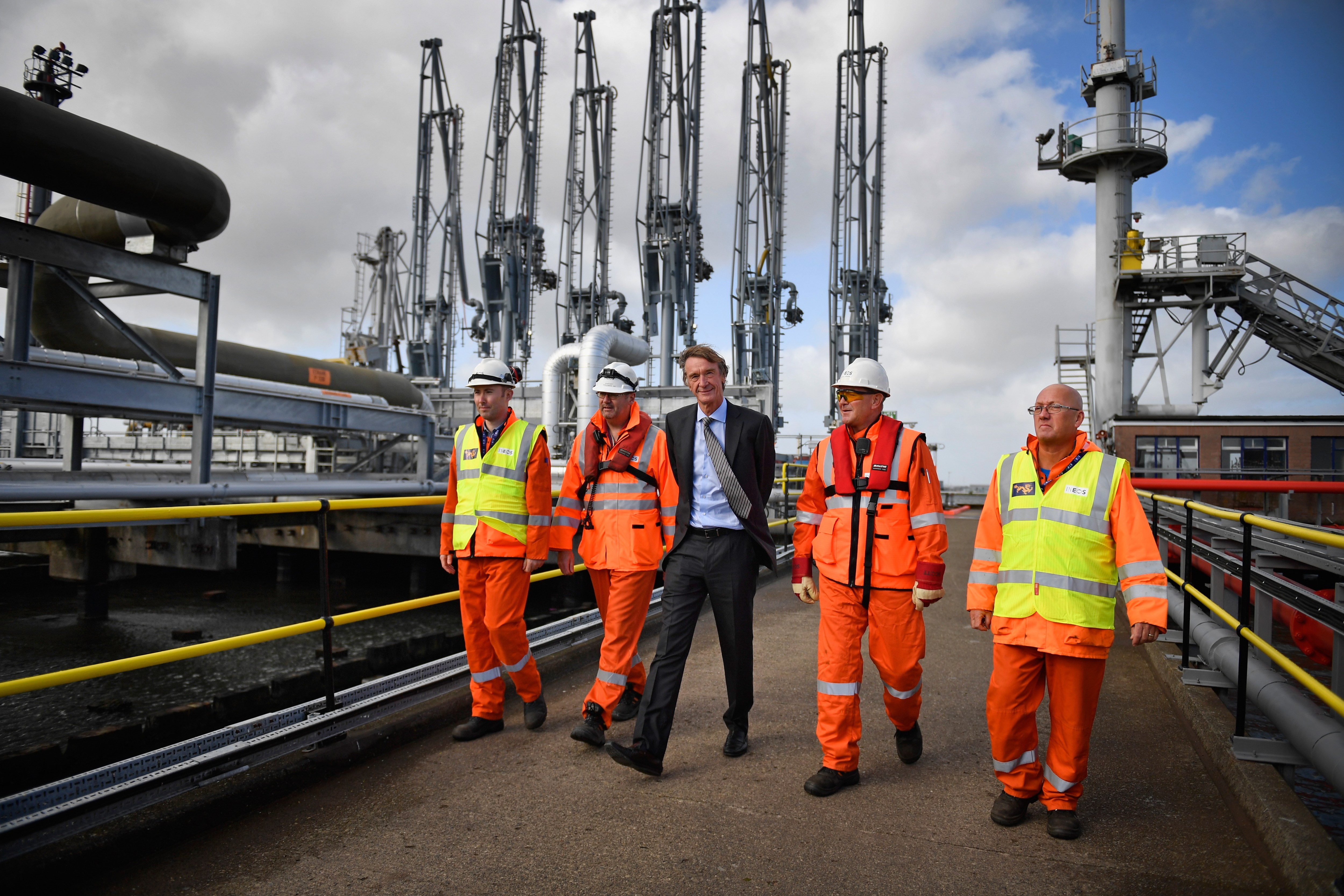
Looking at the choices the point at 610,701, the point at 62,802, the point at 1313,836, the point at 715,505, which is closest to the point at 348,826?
the point at 62,802

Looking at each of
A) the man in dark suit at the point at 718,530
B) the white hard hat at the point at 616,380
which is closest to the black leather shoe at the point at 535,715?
the man in dark suit at the point at 718,530

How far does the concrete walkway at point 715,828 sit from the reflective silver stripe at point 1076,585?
89 cm

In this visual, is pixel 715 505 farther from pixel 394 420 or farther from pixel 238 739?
pixel 394 420

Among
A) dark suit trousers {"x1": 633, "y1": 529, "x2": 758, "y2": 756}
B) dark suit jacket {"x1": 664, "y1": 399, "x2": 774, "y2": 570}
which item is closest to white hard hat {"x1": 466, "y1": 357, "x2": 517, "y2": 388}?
dark suit jacket {"x1": 664, "y1": 399, "x2": 774, "y2": 570}

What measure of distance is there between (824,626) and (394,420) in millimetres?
12034

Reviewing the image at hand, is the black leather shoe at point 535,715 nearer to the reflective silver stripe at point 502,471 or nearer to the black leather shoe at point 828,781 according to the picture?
the reflective silver stripe at point 502,471

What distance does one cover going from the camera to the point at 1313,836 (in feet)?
8.36

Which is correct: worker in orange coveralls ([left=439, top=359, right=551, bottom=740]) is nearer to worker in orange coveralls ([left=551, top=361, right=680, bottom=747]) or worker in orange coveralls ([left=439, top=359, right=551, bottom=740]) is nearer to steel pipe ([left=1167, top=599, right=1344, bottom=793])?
worker in orange coveralls ([left=551, top=361, right=680, bottom=747])

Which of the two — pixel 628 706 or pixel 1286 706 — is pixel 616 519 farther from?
pixel 1286 706

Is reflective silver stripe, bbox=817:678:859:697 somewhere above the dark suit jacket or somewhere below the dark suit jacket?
below

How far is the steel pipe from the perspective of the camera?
2732 mm

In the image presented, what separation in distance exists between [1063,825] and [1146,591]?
0.90 metres

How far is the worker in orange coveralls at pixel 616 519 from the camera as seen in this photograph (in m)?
3.75

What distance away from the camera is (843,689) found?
10.7ft
